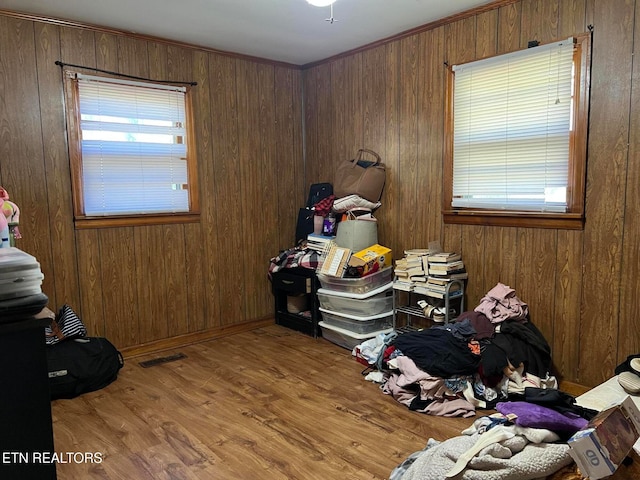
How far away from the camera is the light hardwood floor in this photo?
227cm

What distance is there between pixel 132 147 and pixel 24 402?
307 cm

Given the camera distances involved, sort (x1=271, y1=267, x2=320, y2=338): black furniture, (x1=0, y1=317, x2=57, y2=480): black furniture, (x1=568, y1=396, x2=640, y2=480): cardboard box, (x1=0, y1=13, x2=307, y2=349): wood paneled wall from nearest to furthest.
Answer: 1. (x1=0, y1=317, x2=57, y2=480): black furniture
2. (x1=568, y1=396, x2=640, y2=480): cardboard box
3. (x1=0, y1=13, x2=307, y2=349): wood paneled wall
4. (x1=271, y1=267, x2=320, y2=338): black furniture

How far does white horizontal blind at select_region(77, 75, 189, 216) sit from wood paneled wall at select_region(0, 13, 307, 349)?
141 mm

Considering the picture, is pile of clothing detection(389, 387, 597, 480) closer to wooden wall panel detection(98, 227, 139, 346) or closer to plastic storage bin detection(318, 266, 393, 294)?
plastic storage bin detection(318, 266, 393, 294)

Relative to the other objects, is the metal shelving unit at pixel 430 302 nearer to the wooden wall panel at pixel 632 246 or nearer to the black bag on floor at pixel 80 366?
the wooden wall panel at pixel 632 246

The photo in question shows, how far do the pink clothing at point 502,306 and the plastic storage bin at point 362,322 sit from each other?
2.94ft

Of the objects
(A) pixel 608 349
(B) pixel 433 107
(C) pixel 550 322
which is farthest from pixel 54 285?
(A) pixel 608 349

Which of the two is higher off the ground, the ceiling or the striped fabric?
the ceiling

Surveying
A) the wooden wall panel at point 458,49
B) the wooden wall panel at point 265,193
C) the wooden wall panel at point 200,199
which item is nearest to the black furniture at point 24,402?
the wooden wall panel at point 458,49

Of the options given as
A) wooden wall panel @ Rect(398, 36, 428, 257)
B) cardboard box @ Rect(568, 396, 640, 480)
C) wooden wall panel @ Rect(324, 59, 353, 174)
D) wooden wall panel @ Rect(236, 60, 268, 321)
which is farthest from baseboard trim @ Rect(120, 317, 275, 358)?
cardboard box @ Rect(568, 396, 640, 480)

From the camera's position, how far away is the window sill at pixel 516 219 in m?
2.89

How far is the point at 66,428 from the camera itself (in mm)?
2664

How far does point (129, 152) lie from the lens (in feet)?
12.3

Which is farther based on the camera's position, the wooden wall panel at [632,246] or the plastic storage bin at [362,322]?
the plastic storage bin at [362,322]
